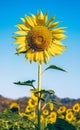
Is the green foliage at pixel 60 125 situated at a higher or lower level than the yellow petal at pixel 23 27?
lower

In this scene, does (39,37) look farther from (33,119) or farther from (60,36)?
(33,119)

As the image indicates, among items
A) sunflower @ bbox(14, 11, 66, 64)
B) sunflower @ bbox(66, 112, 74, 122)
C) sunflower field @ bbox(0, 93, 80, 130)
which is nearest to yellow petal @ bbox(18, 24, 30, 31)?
sunflower @ bbox(14, 11, 66, 64)

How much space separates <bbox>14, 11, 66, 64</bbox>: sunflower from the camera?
3.97m

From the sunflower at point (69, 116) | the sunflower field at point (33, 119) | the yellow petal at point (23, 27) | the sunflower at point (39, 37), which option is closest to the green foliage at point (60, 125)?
the sunflower field at point (33, 119)

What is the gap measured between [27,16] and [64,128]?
1256mm

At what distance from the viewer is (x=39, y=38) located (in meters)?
4.02

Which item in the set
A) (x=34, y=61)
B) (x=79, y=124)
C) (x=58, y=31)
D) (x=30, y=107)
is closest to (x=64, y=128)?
(x=34, y=61)

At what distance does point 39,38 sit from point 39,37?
1.0 inches

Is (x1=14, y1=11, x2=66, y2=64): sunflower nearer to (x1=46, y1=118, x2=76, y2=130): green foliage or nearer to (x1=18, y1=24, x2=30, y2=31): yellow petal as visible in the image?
(x1=18, y1=24, x2=30, y2=31): yellow petal

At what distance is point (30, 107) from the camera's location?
862 cm

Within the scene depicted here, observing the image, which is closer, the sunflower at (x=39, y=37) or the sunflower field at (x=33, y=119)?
the sunflower field at (x=33, y=119)

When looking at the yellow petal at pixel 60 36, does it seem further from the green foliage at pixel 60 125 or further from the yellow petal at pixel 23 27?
the green foliage at pixel 60 125

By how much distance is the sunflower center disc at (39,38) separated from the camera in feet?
13.0

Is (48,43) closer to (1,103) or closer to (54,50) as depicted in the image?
(54,50)
